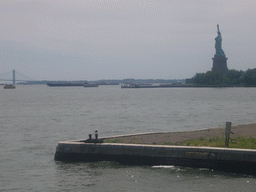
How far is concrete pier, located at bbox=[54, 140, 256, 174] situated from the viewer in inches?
700

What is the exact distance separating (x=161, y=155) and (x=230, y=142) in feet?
11.6

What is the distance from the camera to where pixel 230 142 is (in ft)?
66.2

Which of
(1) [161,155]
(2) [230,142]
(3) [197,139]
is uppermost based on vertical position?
(2) [230,142]

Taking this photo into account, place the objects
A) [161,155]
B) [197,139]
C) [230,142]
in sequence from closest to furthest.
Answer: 1. [161,155]
2. [230,142]
3. [197,139]

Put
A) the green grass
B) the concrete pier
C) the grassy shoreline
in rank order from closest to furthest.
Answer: the concrete pier < the green grass < the grassy shoreline

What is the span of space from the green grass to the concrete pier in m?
1.14

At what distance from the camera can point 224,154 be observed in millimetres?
18047

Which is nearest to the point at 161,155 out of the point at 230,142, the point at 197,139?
the point at 197,139

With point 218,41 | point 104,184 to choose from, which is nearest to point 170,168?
point 104,184

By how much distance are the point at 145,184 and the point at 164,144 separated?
363cm

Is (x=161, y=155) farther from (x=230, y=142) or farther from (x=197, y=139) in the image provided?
(x=230, y=142)

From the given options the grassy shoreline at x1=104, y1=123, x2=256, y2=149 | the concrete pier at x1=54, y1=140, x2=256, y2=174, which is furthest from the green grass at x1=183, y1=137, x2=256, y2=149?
the concrete pier at x1=54, y1=140, x2=256, y2=174

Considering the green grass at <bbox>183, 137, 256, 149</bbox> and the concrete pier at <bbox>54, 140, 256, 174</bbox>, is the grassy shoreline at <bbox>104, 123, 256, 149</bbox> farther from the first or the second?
the concrete pier at <bbox>54, 140, 256, 174</bbox>

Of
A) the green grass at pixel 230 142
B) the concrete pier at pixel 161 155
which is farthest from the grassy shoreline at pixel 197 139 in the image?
the concrete pier at pixel 161 155
